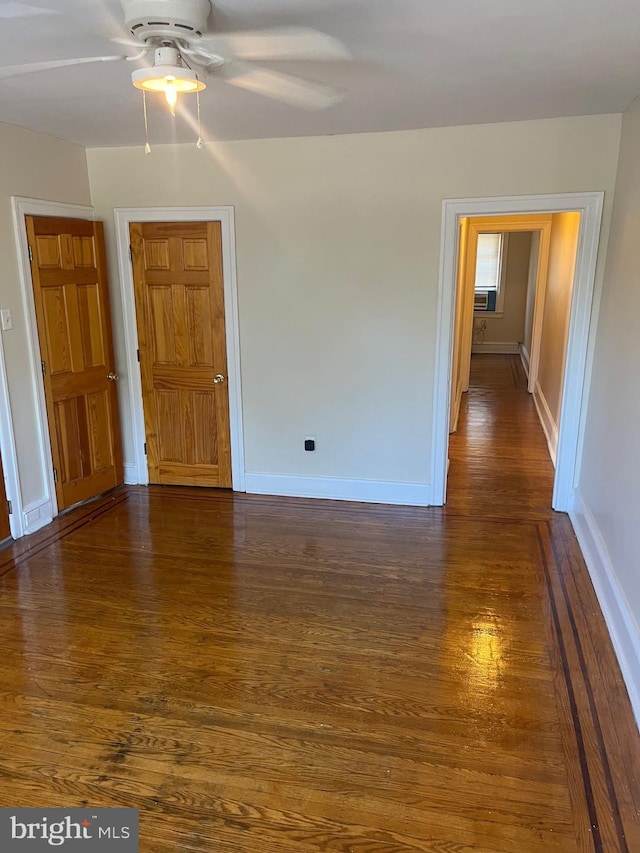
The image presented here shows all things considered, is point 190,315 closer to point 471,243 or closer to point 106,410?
point 106,410

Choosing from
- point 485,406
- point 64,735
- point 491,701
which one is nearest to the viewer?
point 64,735

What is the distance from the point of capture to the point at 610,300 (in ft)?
12.0

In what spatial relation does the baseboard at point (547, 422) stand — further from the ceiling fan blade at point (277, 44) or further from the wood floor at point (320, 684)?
the ceiling fan blade at point (277, 44)

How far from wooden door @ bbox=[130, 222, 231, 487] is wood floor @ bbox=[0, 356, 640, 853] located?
0.74m

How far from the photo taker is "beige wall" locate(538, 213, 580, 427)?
5488 mm

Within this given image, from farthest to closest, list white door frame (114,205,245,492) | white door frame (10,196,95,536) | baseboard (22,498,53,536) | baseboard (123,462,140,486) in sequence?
baseboard (123,462,140,486) < white door frame (114,205,245,492) < baseboard (22,498,53,536) < white door frame (10,196,95,536)

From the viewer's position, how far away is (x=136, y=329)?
4.71 m

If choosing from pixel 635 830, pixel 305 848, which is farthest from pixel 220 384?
pixel 635 830

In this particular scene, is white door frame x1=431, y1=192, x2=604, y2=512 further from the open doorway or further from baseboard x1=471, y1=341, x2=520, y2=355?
baseboard x1=471, y1=341, x2=520, y2=355

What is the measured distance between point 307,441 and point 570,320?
1977mm

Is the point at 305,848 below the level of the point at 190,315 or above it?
below

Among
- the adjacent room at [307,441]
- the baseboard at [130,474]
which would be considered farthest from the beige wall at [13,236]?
the baseboard at [130,474]

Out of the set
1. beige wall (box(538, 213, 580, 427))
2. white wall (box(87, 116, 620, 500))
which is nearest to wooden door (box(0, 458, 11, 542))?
white wall (box(87, 116, 620, 500))

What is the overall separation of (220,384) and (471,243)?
363 cm
